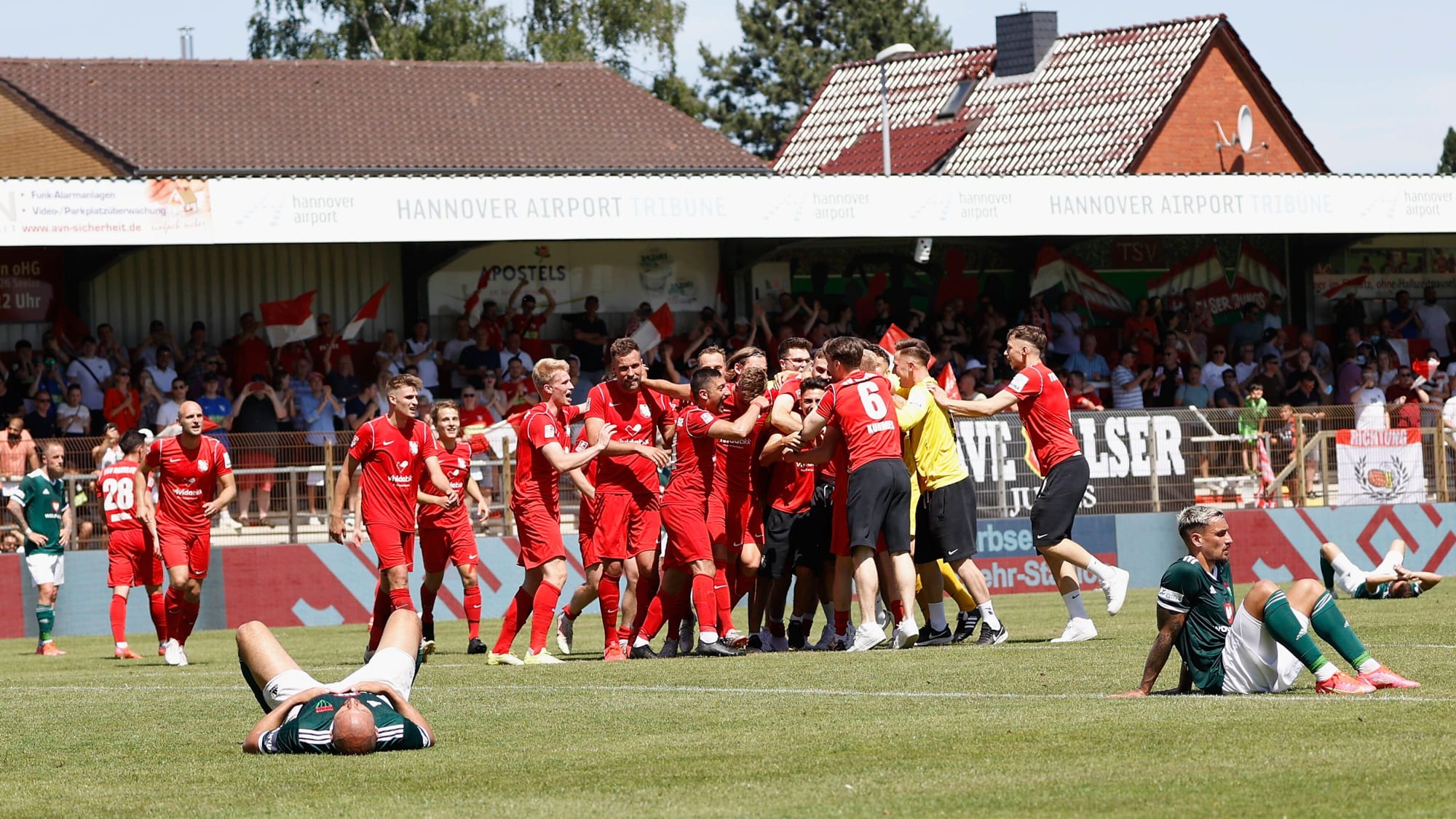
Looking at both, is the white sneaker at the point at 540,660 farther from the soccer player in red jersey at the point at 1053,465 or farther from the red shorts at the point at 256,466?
the red shorts at the point at 256,466

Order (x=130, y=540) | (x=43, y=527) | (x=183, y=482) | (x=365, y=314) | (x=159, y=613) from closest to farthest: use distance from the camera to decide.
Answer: (x=183, y=482)
(x=159, y=613)
(x=130, y=540)
(x=43, y=527)
(x=365, y=314)

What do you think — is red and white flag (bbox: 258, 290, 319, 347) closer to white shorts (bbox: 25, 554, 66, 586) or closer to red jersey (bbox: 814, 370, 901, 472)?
white shorts (bbox: 25, 554, 66, 586)

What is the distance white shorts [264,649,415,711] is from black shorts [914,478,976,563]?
5794 millimetres

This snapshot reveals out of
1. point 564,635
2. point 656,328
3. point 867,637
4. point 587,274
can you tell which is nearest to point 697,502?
point 867,637

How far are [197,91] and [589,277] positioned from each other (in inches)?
571

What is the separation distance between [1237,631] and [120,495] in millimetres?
11265

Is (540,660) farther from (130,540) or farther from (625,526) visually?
(130,540)

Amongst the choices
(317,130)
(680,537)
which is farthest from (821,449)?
(317,130)

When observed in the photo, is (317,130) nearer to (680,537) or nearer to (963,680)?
(680,537)

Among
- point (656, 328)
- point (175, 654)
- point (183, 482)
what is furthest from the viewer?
point (656, 328)

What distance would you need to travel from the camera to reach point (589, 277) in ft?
89.9

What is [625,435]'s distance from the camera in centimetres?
1302

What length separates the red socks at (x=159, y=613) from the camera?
51.0 ft

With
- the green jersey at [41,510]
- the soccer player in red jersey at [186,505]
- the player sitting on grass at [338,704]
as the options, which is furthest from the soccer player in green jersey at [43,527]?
the player sitting on grass at [338,704]
